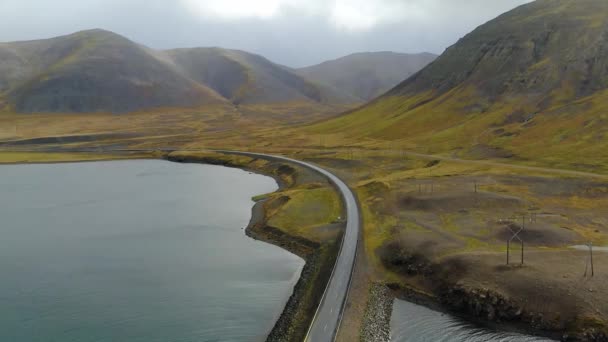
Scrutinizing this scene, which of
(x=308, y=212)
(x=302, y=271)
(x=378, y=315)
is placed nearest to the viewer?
(x=378, y=315)

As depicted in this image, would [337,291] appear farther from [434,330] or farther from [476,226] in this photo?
[476,226]

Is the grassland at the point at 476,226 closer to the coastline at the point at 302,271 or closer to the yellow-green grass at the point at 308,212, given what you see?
the yellow-green grass at the point at 308,212

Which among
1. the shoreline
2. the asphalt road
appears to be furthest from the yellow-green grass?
the asphalt road

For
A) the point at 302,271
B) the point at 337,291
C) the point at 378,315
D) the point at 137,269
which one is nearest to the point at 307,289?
the point at 337,291

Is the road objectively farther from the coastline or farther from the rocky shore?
the rocky shore

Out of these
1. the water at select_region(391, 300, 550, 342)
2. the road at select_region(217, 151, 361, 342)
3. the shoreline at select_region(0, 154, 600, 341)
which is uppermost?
the road at select_region(217, 151, 361, 342)

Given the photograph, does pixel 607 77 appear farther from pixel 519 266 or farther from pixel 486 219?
pixel 519 266

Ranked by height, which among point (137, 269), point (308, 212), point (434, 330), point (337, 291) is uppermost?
point (308, 212)
